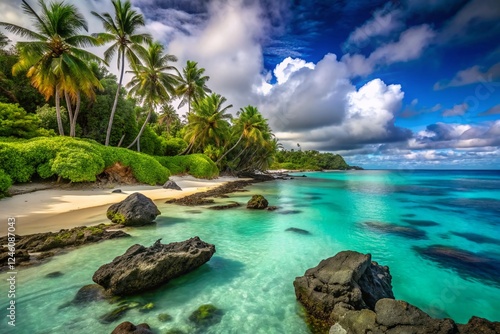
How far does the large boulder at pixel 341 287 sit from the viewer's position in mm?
4160

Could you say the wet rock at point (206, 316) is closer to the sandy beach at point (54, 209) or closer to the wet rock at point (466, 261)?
the sandy beach at point (54, 209)

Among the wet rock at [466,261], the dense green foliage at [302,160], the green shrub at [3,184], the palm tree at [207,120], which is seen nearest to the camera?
the wet rock at [466,261]

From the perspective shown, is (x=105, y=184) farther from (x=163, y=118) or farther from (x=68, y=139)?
(x=163, y=118)

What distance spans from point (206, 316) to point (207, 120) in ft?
102

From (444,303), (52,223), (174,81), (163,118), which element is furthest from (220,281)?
(163,118)

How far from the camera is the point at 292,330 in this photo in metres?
3.98

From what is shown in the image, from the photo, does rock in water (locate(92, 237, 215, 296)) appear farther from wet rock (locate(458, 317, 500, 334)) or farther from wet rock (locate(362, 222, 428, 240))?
wet rock (locate(362, 222, 428, 240))

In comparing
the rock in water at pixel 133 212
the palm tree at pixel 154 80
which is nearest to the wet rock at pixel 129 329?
the rock in water at pixel 133 212

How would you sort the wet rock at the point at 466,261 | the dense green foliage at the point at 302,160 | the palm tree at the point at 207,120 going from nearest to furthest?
the wet rock at the point at 466,261 → the palm tree at the point at 207,120 → the dense green foliage at the point at 302,160

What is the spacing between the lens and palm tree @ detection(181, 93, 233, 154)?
33.2 m

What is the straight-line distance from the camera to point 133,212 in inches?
380

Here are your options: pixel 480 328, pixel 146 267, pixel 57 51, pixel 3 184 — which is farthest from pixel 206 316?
pixel 57 51

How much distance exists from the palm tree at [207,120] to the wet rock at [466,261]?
29353mm

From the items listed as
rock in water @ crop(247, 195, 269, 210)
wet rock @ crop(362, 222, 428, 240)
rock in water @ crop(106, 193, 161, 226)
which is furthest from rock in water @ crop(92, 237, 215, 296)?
wet rock @ crop(362, 222, 428, 240)
